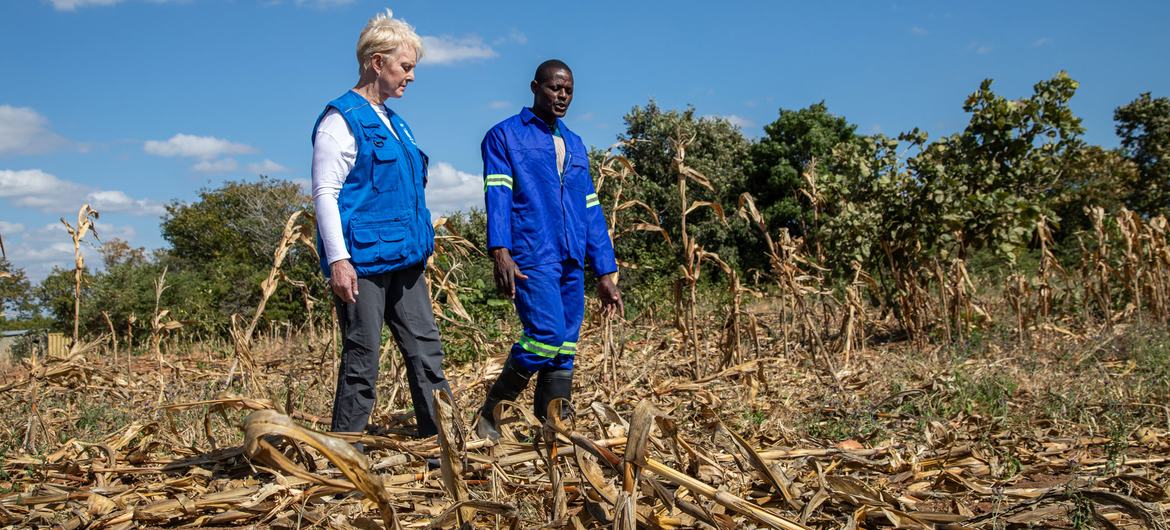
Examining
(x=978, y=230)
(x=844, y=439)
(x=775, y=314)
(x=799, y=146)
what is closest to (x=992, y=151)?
(x=978, y=230)

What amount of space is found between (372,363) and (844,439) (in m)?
2.14

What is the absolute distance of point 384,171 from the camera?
3.36 metres

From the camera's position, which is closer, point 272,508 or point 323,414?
point 272,508

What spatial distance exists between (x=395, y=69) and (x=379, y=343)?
1075mm

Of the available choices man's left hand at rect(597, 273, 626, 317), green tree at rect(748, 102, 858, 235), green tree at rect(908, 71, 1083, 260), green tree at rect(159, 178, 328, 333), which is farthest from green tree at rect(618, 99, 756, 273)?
man's left hand at rect(597, 273, 626, 317)

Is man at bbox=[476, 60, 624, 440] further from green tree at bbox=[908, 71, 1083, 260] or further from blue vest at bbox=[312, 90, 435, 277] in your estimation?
green tree at bbox=[908, 71, 1083, 260]

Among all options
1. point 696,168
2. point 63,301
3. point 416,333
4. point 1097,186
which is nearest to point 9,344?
point 63,301

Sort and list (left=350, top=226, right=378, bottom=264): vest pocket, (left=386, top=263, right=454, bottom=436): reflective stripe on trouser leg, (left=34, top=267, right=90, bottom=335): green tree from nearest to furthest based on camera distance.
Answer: (left=350, top=226, right=378, bottom=264): vest pocket, (left=386, top=263, right=454, bottom=436): reflective stripe on trouser leg, (left=34, top=267, right=90, bottom=335): green tree

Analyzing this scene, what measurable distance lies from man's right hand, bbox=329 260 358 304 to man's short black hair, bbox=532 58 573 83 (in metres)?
1.24

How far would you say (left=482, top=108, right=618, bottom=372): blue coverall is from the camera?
3.70m

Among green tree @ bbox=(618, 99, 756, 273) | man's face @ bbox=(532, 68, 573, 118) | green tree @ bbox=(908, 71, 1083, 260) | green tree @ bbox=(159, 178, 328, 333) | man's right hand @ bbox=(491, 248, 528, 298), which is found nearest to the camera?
man's right hand @ bbox=(491, 248, 528, 298)

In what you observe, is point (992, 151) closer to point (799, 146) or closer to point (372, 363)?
point (372, 363)

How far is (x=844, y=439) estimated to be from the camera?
3986 mm

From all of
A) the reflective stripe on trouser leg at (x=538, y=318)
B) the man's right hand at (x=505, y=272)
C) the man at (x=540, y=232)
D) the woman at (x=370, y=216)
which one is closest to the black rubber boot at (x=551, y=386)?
the man at (x=540, y=232)
